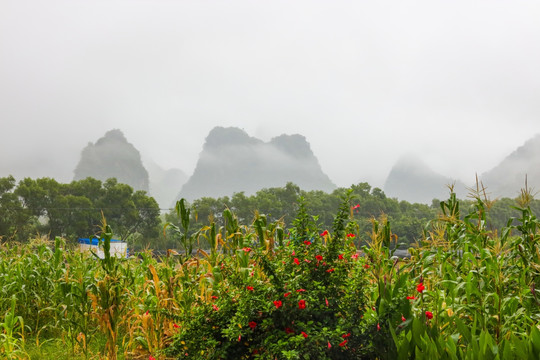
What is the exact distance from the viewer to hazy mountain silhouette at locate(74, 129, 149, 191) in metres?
184

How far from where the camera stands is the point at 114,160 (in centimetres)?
18825

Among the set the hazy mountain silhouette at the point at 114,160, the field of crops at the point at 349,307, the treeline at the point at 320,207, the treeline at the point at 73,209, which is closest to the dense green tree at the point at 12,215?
the treeline at the point at 73,209

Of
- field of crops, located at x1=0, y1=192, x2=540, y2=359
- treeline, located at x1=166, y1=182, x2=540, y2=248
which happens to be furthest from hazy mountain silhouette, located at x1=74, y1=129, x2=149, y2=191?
field of crops, located at x1=0, y1=192, x2=540, y2=359

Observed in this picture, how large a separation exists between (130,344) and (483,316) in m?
3.60

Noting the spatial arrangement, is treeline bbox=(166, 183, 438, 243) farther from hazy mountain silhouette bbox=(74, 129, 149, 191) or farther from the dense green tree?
hazy mountain silhouette bbox=(74, 129, 149, 191)

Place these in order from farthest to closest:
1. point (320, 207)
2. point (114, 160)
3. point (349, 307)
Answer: point (114, 160), point (320, 207), point (349, 307)

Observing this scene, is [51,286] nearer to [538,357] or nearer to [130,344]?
[130,344]

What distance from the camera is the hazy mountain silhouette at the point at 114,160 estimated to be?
18438cm

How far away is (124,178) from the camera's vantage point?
620 feet

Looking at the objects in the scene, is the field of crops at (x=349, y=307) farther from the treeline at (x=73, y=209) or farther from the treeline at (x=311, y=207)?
the treeline at (x=311, y=207)

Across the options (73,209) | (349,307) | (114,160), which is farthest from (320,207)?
(114,160)

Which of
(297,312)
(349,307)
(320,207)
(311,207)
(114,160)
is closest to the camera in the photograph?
(297,312)

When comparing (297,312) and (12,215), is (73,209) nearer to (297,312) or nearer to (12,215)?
(12,215)

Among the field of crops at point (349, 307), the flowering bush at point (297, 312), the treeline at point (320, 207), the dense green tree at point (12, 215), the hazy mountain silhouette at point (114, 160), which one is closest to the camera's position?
the field of crops at point (349, 307)
